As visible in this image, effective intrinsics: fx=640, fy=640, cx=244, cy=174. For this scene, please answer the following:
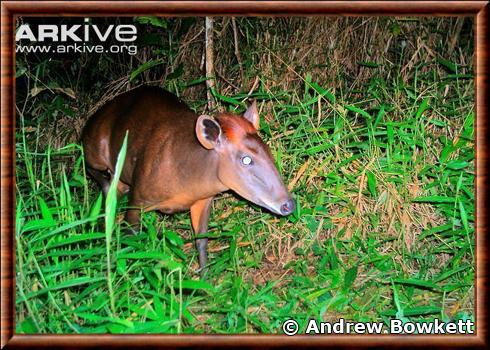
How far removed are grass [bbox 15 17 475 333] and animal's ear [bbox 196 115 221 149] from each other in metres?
0.84

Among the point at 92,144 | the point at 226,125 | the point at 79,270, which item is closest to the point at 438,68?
the point at 226,125

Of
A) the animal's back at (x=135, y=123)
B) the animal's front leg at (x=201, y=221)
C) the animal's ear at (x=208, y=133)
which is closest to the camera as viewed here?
the animal's ear at (x=208, y=133)

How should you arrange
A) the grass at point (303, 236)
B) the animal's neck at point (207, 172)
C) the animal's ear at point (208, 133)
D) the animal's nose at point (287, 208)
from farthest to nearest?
the animal's neck at point (207, 172) < the animal's ear at point (208, 133) < the animal's nose at point (287, 208) < the grass at point (303, 236)

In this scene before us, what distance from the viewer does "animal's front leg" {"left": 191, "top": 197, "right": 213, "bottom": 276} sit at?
5691 mm

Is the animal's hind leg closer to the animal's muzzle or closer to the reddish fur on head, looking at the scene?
the reddish fur on head

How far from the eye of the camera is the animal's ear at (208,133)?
522 centimetres

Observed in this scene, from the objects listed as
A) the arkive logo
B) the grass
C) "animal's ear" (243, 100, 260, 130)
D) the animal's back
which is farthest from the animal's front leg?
the arkive logo

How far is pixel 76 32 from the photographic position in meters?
7.90

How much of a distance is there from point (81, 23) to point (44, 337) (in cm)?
490

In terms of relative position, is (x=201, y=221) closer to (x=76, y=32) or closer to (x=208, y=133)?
(x=208, y=133)

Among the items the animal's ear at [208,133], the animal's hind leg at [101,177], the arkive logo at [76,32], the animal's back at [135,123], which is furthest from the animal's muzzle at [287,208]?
the arkive logo at [76,32]

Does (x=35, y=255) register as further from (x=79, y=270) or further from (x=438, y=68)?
(x=438, y=68)

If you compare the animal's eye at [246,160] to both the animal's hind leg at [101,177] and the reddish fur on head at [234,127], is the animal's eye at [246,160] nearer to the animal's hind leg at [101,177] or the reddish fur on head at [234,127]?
the reddish fur on head at [234,127]

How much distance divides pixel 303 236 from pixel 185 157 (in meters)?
1.31
